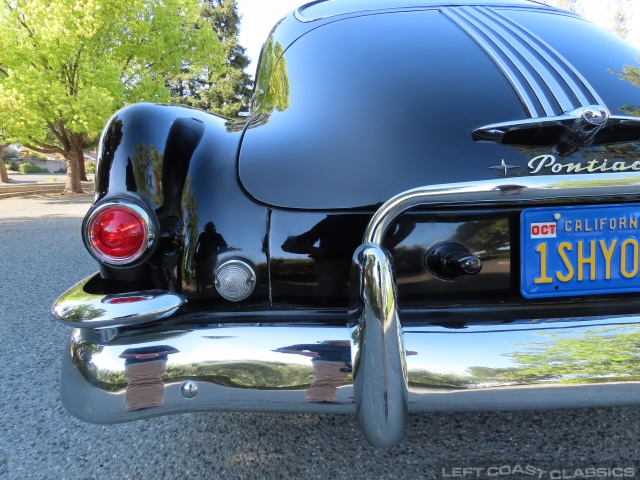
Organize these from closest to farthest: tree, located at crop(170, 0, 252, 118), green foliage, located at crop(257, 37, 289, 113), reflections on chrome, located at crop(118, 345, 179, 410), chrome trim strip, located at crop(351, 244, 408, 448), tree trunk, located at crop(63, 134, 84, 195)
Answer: chrome trim strip, located at crop(351, 244, 408, 448), reflections on chrome, located at crop(118, 345, 179, 410), green foliage, located at crop(257, 37, 289, 113), tree trunk, located at crop(63, 134, 84, 195), tree, located at crop(170, 0, 252, 118)

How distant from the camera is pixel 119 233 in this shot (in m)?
1.28

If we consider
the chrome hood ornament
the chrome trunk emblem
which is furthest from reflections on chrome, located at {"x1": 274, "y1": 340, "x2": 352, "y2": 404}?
the chrome hood ornament

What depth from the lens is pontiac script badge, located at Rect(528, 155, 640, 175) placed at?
4.05ft

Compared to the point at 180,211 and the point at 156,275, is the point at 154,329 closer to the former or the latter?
the point at 156,275

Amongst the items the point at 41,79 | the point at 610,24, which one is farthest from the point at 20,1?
the point at 610,24

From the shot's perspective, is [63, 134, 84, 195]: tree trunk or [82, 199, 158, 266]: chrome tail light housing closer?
[82, 199, 158, 266]: chrome tail light housing

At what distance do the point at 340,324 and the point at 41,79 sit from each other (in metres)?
13.8

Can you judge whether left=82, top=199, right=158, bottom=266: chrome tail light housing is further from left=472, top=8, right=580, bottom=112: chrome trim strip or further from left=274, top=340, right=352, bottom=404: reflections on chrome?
left=472, top=8, right=580, bottom=112: chrome trim strip

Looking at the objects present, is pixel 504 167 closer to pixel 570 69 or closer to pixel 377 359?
pixel 570 69

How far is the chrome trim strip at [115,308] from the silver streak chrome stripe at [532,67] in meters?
1.19

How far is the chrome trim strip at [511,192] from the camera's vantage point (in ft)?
3.79

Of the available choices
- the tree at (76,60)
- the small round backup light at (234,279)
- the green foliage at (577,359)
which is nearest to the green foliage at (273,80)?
the small round backup light at (234,279)

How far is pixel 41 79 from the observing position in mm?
11914

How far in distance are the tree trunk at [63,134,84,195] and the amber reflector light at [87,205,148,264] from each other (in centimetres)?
1618
